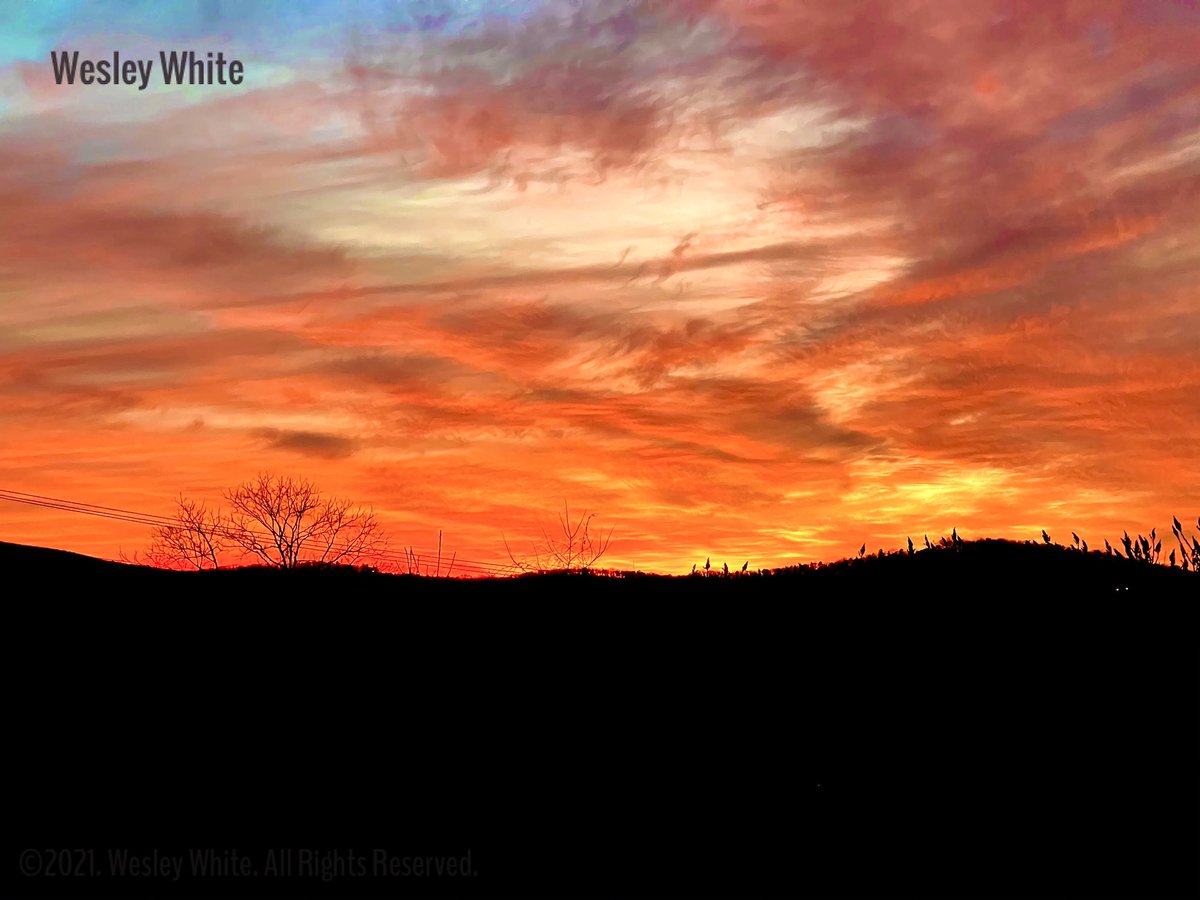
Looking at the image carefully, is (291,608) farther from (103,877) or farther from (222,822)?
(103,877)

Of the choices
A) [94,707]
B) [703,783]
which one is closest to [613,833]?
[703,783]

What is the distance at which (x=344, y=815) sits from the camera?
1305 cm

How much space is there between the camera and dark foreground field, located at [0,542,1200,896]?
40.7 feet

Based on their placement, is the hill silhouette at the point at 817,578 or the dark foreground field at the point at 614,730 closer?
the dark foreground field at the point at 614,730

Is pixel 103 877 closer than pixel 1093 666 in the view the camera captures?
Yes

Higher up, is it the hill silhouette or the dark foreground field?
the hill silhouette

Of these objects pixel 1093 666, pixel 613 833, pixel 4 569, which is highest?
pixel 4 569

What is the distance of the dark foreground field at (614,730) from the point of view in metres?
12.4

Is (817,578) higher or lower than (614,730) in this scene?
higher

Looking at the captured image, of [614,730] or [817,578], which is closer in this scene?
[614,730]

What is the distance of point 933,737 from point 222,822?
29.8 feet

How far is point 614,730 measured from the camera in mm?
15156

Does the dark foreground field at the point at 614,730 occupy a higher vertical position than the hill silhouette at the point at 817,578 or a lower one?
lower

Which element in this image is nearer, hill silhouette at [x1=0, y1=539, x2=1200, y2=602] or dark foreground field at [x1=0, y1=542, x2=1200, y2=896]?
dark foreground field at [x1=0, y1=542, x2=1200, y2=896]
